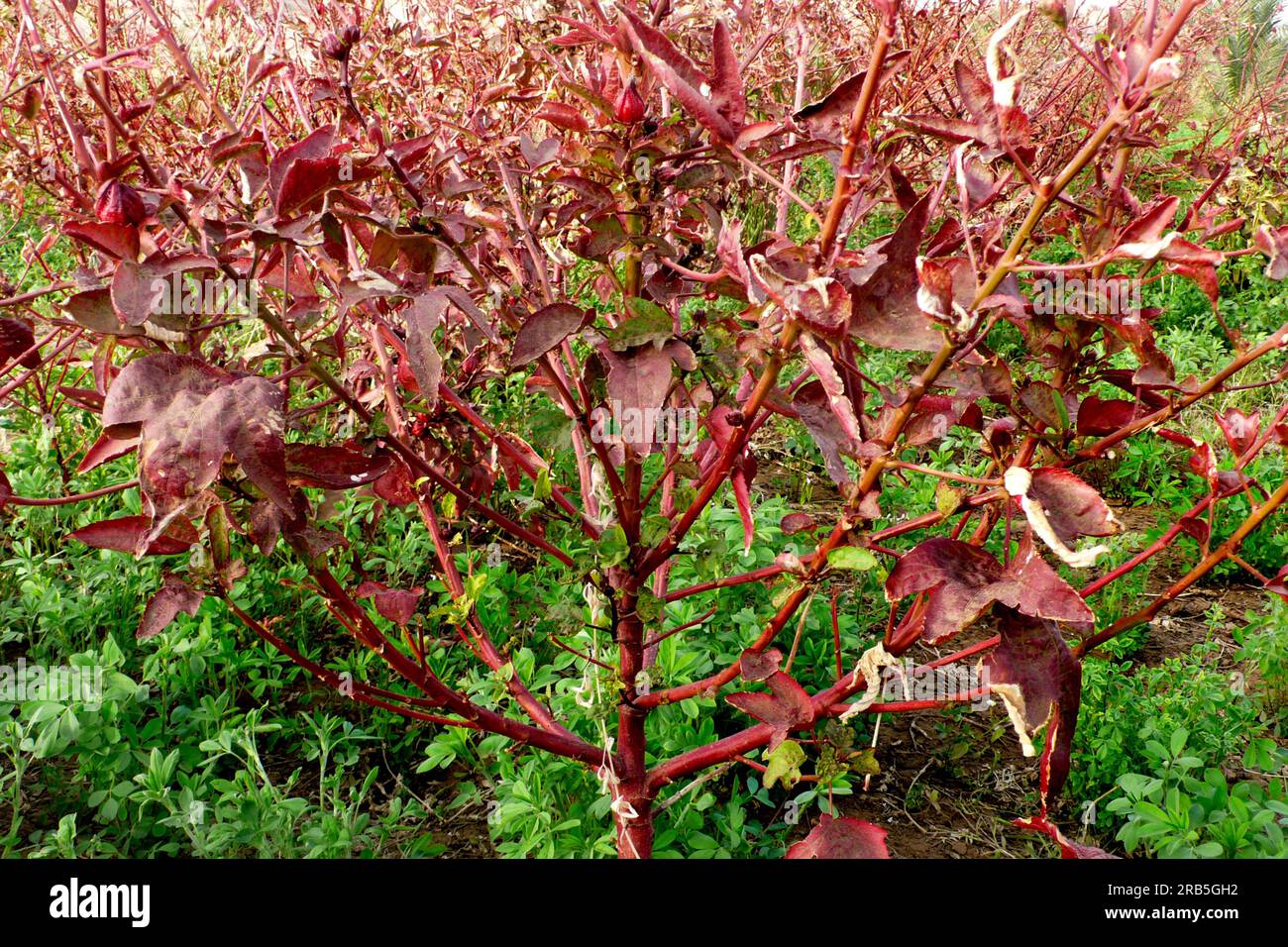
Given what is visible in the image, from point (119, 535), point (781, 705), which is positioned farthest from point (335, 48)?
point (781, 705)

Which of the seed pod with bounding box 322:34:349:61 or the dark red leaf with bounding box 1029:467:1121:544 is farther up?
the seed pod with bounding box 322:34:349:61

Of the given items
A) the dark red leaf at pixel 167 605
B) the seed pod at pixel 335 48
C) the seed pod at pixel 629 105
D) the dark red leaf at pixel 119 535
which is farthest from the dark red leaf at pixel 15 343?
the seed pod at pixel 629 105

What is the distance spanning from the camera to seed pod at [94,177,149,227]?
3.03ft

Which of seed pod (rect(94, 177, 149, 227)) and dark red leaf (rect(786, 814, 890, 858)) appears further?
dark red leaf (rect(786, 814, 890, 858))

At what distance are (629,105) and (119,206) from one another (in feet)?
1.78

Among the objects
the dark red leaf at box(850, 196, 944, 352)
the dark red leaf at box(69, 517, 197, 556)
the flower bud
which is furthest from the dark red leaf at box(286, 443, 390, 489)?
the flower bud

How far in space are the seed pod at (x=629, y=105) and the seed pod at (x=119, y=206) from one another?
1.69ft

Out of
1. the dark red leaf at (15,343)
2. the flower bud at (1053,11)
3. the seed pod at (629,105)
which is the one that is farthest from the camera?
the dark red leaf at (15,343)

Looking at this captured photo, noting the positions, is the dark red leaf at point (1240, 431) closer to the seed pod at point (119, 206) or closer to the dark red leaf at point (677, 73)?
the dark red leaf at point (677, 73)

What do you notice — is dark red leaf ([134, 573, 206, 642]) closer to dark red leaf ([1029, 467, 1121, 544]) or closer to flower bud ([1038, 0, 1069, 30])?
dark red leaf ([1029, 467, 1121, 544])

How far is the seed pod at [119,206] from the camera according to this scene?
92 centimetres

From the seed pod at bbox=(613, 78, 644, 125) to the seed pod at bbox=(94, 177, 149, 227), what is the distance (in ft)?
1.69

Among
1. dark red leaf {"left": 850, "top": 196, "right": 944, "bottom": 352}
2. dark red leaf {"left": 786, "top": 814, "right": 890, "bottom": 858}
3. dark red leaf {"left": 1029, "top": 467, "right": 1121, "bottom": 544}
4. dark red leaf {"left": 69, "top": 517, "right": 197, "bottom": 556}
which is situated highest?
dark red leaf {"left": 850, "top": 196, "right": 944, "bottom": 352}

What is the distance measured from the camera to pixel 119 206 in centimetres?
93
